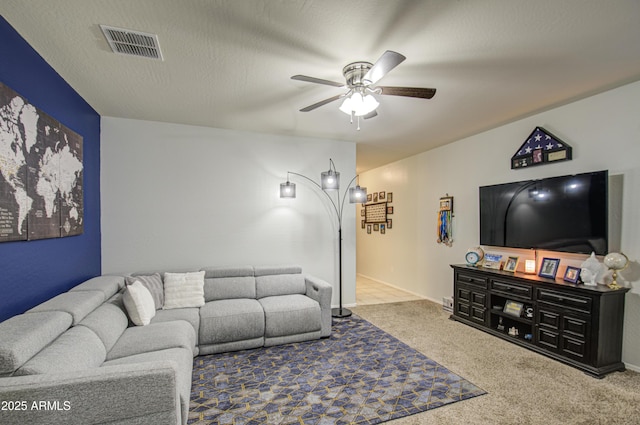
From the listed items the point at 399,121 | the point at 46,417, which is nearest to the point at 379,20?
the point at 399,121

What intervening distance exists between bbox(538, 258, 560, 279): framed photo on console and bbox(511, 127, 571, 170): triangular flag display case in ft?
3.78

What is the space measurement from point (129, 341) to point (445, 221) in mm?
4536

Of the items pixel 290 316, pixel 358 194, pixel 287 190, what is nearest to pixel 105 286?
pixel 290 316

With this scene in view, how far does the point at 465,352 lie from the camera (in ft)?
10.4

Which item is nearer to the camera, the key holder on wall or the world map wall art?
the world map wall art

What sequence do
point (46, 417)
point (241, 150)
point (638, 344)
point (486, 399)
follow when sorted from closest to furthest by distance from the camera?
1. point (46, 417)
2. point (486, 399)
3. point (638, 344)
4. point (241, 150)

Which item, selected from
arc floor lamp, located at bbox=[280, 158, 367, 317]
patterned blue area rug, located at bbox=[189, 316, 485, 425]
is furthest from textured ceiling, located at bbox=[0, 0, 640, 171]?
patterned blue area rug, located at bbox=[189, 316, 485, 425]

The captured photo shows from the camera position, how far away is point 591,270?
289cm

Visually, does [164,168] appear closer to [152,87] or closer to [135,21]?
[152,87]

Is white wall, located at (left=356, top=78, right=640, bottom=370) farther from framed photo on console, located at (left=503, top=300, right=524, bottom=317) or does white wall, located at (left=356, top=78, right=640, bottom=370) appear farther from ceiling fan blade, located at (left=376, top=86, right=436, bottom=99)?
ceiling fan blade, located at (left=376, top=86, right=436, bottom=99)

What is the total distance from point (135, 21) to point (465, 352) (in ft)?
13.5

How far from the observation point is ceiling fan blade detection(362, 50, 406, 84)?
1782mm

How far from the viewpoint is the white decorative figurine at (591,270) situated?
2.87 metres

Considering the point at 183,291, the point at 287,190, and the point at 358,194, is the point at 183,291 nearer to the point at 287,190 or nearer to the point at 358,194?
the point at 287,190
